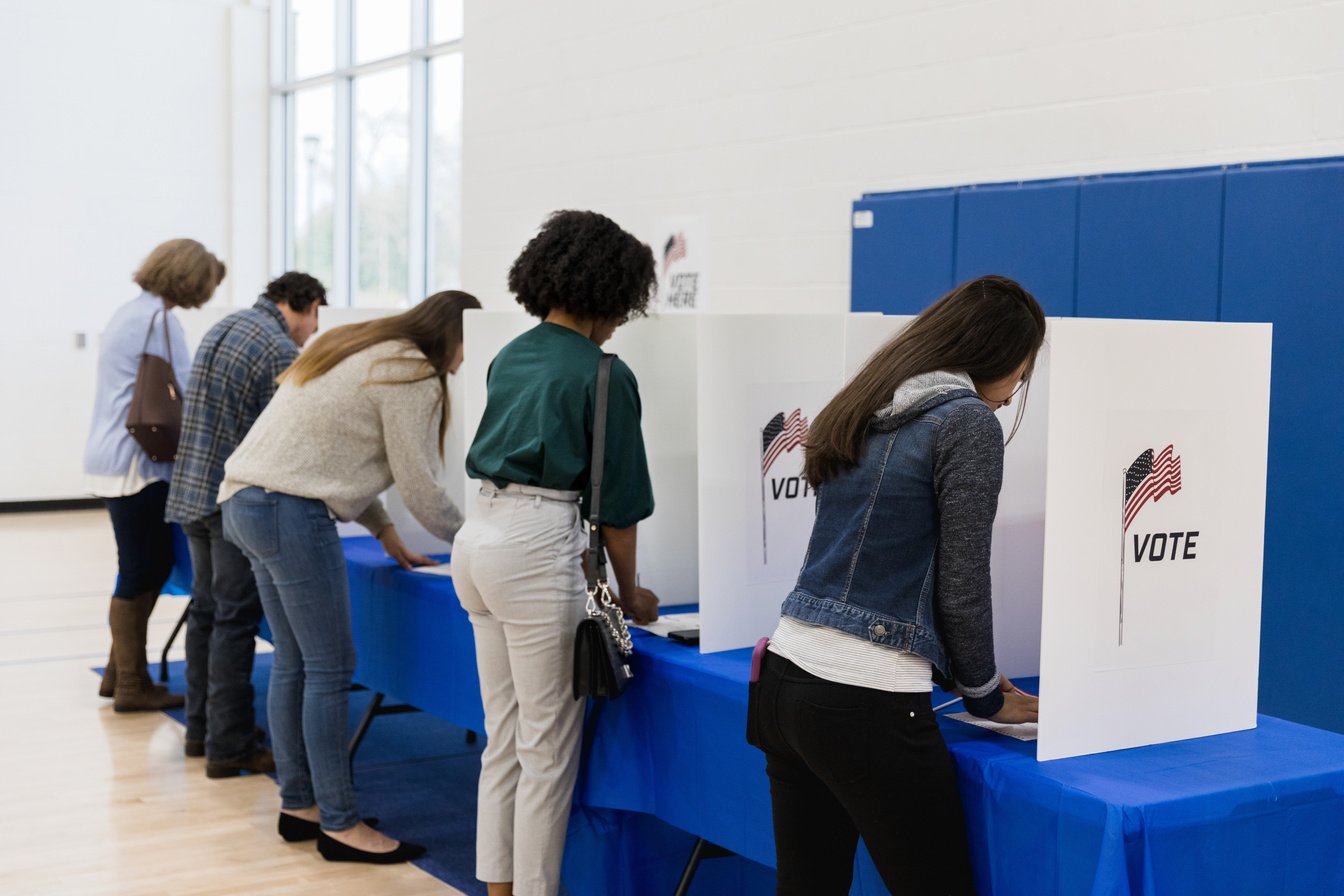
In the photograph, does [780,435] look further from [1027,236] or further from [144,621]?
[144,621]

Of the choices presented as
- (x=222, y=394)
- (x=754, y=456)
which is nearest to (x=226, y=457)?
(x=222, y=394)

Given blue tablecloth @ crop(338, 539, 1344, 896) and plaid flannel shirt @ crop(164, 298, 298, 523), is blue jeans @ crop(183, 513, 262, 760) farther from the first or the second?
blue tablecloth @ crop(338, 539, 1344, 896)

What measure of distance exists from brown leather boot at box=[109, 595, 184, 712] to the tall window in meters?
3.30

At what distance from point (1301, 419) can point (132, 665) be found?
133 inches

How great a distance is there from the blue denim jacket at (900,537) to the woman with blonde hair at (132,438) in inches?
118

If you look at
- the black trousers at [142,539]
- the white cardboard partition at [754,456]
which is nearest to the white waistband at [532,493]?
the white cardboard partition at [754,456]

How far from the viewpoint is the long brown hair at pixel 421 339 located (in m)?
2.78

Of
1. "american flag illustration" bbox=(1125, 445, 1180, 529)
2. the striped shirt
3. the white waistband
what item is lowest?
the striped shirt

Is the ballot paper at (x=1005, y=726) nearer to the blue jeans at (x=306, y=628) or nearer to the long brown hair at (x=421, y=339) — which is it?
the long brown hair at (x=421, y=339)

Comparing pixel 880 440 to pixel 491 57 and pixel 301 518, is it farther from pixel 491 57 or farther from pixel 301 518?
pixel 491 57

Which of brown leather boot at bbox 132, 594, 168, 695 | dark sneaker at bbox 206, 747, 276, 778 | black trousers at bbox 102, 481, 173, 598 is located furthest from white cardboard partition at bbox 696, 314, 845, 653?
brown leather boot at bbox 132, 594, 168, 695

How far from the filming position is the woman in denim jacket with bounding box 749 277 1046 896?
1.56m

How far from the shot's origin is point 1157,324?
167 centimetres

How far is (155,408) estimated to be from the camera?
4086 mm
